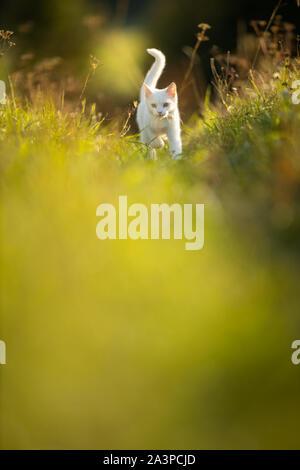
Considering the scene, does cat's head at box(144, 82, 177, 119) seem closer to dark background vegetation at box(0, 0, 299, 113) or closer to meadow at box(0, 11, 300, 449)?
meadow at box(0, 11, 300, 449)

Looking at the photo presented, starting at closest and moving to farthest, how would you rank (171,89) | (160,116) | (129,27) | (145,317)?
(145,317), (160,116), (171,89), (129,27)

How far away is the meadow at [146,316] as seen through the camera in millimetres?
1062

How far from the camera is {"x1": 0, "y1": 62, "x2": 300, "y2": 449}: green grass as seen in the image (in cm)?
106

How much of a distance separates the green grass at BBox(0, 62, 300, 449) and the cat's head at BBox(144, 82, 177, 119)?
1430mm

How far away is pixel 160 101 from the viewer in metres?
3.27

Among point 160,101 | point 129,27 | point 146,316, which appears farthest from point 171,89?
point 129,27

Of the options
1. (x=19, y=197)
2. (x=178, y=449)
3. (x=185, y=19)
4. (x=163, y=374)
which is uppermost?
(x=185, y=19)

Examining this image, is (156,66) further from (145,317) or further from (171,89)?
(145,317)

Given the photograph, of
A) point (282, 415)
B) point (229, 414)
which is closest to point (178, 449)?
point (229, 414)

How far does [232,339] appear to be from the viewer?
1212 mm

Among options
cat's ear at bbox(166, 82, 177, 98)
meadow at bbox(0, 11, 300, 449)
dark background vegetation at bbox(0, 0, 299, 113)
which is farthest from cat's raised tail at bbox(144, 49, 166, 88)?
dark background vegetation at bbox(0, 0, 299, 113)

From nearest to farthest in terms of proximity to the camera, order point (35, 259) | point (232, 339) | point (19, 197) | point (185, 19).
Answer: point (232, 339) → point (35, 259) → point (19, 197) → point (185, 19)

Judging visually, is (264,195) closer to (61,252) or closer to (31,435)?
(61,252)

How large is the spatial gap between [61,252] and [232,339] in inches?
21.4
